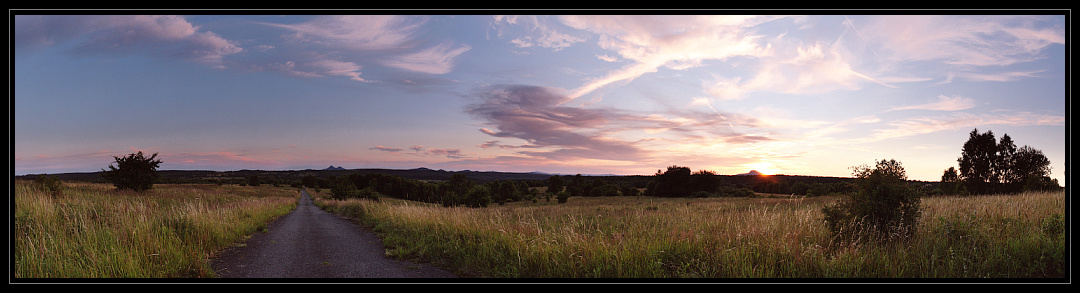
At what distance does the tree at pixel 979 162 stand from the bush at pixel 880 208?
210 feet

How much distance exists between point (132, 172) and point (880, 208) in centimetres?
4039

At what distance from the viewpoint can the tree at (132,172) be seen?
92.3 ft

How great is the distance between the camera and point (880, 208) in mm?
7953

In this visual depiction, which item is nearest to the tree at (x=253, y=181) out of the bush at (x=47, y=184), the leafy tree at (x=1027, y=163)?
the bush at (x=47, y=184)

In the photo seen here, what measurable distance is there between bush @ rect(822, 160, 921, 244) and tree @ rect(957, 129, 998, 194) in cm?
6411

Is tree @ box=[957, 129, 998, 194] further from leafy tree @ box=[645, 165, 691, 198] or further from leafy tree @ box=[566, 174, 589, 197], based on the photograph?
leafy tree @ box=[566, 174, 589, 197]

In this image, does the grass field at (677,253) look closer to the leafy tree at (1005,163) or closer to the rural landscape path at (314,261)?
the rural landscape path at (314,261)

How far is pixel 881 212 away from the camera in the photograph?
7.92 meters

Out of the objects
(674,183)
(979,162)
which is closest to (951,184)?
(979,162)

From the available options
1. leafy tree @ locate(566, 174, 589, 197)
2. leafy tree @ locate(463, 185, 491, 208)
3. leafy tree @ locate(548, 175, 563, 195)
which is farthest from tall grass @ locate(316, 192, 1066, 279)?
leafy tree @ locate(566, 174, 589, 197)

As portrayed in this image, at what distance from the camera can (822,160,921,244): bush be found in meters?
7.81
